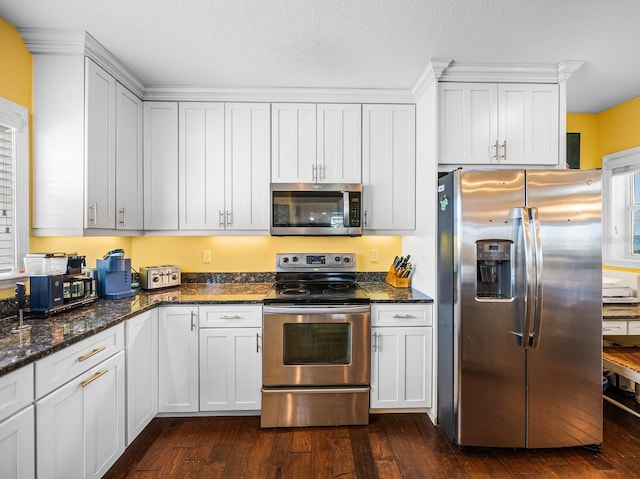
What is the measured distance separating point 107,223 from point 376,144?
2.08 meters

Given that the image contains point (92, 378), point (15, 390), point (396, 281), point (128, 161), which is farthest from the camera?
point (396, 281)

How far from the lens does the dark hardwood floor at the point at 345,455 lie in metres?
1.91

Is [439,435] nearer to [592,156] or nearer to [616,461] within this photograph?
[616,461]

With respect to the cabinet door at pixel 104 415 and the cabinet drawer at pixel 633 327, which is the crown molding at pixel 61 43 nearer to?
the cabinet door at pixel 104 415

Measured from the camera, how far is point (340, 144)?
9.07 feet

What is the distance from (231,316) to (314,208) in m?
1.03

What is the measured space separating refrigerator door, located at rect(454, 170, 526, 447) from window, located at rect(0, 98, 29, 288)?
2605mm

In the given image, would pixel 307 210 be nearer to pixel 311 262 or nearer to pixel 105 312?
pixel 311 262

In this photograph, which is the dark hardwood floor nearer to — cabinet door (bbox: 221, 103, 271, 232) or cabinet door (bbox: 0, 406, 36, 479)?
cabinet door (bbox: 0, 406, 36, 479)

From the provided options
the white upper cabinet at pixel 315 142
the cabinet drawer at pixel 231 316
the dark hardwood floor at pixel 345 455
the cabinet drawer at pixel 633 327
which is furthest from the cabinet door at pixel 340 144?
the cabinet drawer at pixel 633 327

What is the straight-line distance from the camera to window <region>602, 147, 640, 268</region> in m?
2.96

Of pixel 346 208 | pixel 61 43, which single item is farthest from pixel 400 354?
pixel 61 43

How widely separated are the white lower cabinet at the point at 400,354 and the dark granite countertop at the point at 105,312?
0.10 meters

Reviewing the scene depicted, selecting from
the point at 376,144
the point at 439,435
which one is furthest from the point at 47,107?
the point at 439,435
